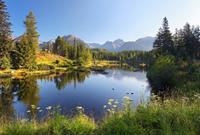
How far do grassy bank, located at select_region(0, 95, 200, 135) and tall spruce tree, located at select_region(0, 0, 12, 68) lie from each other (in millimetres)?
65043

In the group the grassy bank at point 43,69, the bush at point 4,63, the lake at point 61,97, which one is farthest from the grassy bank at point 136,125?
the bush at point 4,63

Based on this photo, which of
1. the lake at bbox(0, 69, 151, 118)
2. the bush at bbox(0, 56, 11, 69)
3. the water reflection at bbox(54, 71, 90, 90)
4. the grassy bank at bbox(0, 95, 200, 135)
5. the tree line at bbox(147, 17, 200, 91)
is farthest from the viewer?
the bush at bbox(0, 56, 11, 69)

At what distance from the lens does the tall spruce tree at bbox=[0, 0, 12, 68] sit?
70.4 m

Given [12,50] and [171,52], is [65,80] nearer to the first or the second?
[12,50]

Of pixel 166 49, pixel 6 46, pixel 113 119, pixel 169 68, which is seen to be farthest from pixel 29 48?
pixel 113 119

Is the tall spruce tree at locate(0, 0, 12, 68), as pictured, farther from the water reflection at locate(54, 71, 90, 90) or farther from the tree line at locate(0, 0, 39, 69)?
the water reflection at locate(54, 71, 90, 90)

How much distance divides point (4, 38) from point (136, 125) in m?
69.6

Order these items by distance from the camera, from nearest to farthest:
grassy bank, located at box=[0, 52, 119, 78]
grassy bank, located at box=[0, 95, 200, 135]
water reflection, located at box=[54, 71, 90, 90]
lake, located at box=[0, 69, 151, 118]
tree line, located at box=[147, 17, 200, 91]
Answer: grassy bank, located at box=[0, 95, 200, 135], lake, located at box=[0, 69, 151, 118], tree line, located at box=[147, 17, 200, 91], water reflection, located at box=[54, 71, 90, 90], grassy bank, located at box=[0, 52, 119, 78]

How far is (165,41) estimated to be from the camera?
74.8m

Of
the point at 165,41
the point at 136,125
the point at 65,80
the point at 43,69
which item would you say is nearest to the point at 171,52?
the point at 165,41

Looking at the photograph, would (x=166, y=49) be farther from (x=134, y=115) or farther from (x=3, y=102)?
(x=134, y=115)

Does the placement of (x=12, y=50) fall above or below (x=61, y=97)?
above

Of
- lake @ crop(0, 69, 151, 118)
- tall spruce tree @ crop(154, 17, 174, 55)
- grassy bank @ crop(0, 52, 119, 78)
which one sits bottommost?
lake @ crop(0, 69, 151, 118)

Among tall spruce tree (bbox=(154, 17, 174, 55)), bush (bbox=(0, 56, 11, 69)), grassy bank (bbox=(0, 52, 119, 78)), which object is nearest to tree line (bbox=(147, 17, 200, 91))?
tall spruce tree (bbox=(154, 17, 174, 55))
